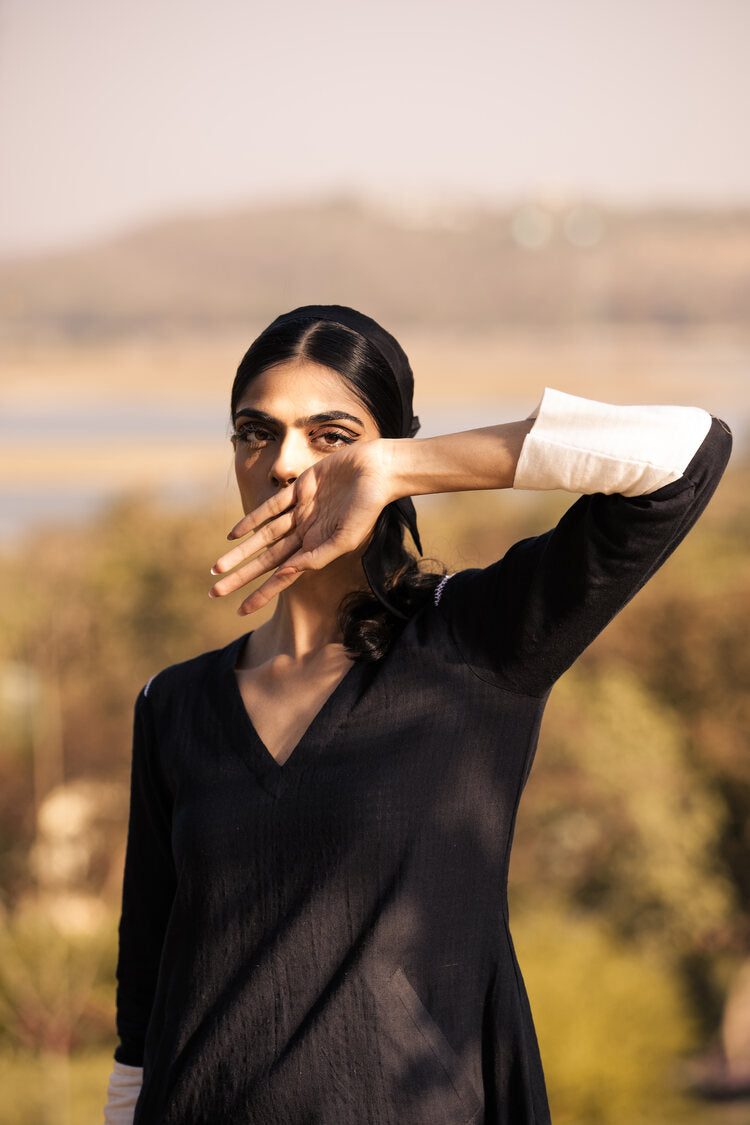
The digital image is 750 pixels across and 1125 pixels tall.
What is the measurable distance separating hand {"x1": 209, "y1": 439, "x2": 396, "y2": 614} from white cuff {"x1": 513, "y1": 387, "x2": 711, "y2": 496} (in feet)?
0.45

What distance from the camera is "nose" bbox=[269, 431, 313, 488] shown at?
1.16 metres

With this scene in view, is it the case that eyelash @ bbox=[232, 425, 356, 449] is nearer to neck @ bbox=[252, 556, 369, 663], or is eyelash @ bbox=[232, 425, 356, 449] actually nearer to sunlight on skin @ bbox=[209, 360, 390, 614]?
sunlight on skin @ bbox=[209, 360, 390, 614]

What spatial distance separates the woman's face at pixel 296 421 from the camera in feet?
3.91

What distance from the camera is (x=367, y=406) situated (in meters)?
1.22

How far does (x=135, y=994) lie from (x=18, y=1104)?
5.98 m

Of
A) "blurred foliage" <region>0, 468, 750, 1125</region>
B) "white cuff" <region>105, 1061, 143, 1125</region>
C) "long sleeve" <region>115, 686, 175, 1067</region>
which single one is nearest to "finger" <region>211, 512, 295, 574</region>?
"long sleeve" <region>115, 686, 175, 1067</region>

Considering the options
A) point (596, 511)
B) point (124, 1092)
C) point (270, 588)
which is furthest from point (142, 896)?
point (596, 511)

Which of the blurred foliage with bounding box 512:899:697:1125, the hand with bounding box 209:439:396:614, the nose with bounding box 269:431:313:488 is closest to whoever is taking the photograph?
the hand with bounding box 209:439:396:614

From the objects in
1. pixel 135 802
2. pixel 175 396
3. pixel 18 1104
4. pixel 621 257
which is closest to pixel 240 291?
pixel 175 396

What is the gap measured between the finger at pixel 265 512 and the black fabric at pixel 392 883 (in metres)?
0.18

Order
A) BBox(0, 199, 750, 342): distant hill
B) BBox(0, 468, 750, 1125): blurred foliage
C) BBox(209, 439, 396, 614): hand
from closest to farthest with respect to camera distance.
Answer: BBox(209, 439, 396, 614): hand, BBox(0, 468, 750, 1125): blurred foliage, BBox(0, 199, 750, 342): distant hill

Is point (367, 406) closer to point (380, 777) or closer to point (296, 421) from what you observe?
point (296, 421)

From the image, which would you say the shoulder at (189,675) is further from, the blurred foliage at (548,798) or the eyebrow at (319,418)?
the blurred foliage at (548,798)

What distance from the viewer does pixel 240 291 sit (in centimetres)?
806
